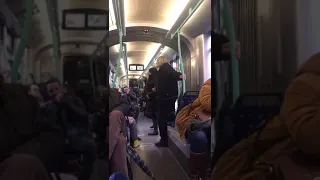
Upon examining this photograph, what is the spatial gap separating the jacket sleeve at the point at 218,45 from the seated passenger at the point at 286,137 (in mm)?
378

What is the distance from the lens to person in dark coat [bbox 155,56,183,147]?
6.14 m

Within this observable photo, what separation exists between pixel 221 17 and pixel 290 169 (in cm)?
78

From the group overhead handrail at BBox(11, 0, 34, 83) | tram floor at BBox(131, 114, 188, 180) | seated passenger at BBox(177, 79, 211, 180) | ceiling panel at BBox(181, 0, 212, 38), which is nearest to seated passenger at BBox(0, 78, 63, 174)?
overhead handrail at BBox(11, 0, 34, 83)

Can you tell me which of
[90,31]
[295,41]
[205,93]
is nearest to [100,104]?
[90,31]

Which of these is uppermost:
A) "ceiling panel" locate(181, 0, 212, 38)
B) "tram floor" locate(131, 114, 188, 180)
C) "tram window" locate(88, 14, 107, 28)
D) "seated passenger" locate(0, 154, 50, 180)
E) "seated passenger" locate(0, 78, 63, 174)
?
"ceiling panel" locate(181, 0, 212, 38)

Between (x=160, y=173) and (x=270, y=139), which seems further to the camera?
(x=160, y=173)

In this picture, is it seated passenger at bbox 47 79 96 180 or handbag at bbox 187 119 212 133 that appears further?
handbag at bbox 187 119 212 133

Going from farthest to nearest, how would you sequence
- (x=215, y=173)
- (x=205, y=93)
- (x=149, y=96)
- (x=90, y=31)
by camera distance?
(x=149, y=96)
(x=205, y=93)
(x=215, y=173)
(x=90, y=31)

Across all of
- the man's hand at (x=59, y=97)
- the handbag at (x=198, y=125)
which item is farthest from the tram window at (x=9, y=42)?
the handbag at (x=198, y=125)

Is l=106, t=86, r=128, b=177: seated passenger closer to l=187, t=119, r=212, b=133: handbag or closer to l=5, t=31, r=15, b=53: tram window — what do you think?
l=187, t=119, r=212, b=133: handbag

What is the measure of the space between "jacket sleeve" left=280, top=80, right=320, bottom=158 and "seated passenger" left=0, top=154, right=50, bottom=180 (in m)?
1.00

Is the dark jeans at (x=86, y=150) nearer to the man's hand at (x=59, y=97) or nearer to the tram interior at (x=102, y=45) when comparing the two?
the tram interior at (x=102, y=45)

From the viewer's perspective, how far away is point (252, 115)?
156 centimetres

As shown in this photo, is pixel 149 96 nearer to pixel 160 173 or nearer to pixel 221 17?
pixel 160 173
